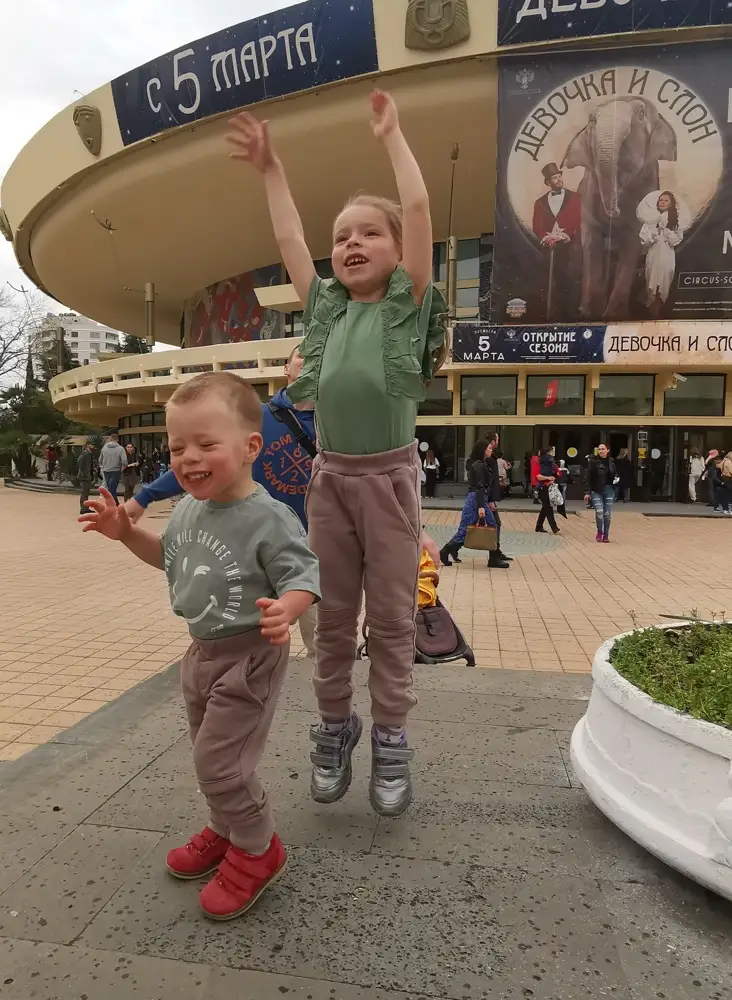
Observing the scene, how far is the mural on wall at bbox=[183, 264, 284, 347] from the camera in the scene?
25.5 m

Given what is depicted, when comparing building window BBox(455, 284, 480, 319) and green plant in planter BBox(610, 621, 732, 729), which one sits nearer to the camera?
green plant in planter BBox(610, 621, 732, 729)

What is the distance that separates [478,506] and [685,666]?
6.81 meters

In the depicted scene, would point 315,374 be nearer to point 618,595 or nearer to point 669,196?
point 618,595

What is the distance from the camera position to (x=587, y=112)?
48.0 feet

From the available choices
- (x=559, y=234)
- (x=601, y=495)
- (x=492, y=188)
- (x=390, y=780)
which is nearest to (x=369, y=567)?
(x=390, y=780)

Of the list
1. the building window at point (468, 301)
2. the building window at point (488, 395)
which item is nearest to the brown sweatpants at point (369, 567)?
the building window at point (488, 395)

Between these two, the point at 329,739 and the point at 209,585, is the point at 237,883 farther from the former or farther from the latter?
the point at 209,585

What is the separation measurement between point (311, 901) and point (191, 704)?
0.59 m

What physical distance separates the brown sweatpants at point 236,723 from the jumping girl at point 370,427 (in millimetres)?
440

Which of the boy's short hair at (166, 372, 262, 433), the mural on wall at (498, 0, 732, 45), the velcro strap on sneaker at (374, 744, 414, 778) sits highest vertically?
the mural on wall at (498, 0, 732, 45)

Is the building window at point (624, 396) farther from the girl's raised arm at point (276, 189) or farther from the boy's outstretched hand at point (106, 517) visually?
the boy's outstretched hand at point (106, 517)

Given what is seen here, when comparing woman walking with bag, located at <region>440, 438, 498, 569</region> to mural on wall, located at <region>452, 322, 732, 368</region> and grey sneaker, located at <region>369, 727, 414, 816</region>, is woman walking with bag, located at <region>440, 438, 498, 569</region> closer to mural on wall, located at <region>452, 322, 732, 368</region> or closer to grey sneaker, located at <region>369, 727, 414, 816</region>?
grey sneaker, located at <region>369, 727, 414, 816</region>

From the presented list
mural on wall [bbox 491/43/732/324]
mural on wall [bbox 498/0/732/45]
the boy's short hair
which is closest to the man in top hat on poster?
mural on wall [bbox 491/43/732/324]

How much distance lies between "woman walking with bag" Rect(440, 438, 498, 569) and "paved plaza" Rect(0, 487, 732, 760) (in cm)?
32
